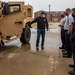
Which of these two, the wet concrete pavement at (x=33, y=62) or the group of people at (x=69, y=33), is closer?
the group of people at (x=69, y=33)

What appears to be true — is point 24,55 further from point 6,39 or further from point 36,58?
point 6,39

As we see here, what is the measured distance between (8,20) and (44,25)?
1.54 m

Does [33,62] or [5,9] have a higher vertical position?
[5,9]

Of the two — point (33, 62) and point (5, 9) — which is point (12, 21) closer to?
point (5, 9)

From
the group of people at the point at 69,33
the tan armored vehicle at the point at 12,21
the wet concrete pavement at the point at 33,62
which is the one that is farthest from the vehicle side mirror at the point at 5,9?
the group of people at the point at 69,33

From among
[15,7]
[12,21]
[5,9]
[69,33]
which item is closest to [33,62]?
[69,33]

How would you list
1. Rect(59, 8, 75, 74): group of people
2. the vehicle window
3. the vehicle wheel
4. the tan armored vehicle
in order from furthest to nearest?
the vehicle wheel, the vehicle window, the tan armored vehicle, Rect(59, 8, 75, 74): group of people

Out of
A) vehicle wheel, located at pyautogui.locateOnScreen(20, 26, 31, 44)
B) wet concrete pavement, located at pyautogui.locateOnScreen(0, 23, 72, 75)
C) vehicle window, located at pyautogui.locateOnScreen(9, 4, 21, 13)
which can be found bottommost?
wet concrete pavement, located at pyautogui.locateOnScreen(0, 23, 72, 75)

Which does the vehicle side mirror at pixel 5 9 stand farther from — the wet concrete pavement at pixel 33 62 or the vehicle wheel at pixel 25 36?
the vehicle wheel at pixel 25 36

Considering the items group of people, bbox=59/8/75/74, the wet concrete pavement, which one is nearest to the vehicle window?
the wet concrete pavement

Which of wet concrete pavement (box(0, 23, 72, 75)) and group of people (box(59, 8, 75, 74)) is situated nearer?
group of people (box(59, 8, 75, 74))

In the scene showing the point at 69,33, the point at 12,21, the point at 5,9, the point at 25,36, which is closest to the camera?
the point at 69,33

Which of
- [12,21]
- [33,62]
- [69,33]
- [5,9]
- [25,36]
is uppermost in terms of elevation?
[5,9]

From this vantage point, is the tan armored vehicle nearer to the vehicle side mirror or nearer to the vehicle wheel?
the vehicle side mirror
